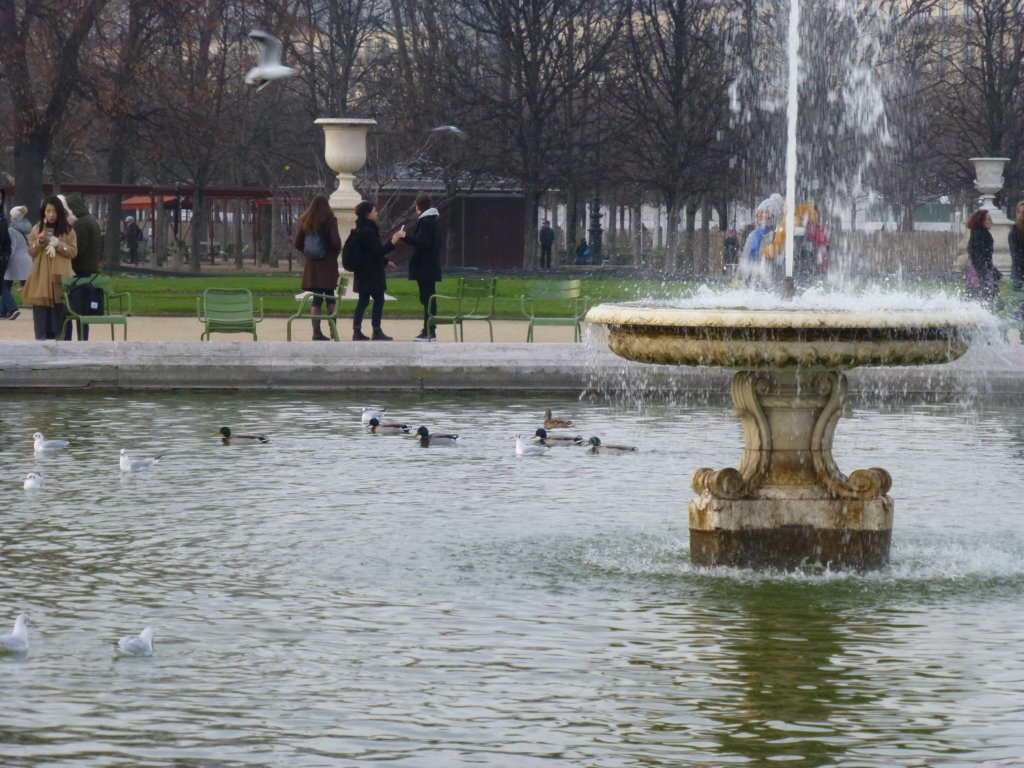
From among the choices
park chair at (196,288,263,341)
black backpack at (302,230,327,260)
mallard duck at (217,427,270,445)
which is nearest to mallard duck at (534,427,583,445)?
mallard duck at (217,427,270,445)

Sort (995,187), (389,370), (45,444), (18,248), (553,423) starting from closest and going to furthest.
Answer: (45,444)
(553,423)
(389,370)
(18,248)
(995,187)

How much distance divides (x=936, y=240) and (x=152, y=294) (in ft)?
72.9

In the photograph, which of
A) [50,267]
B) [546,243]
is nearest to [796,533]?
[50,267]

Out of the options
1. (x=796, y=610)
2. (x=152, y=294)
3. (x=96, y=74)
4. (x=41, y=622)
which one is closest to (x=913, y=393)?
(x=796, y=610)

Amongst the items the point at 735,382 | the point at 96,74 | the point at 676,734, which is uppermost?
the point at 96,74

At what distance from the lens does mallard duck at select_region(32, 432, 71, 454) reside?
12.5 m

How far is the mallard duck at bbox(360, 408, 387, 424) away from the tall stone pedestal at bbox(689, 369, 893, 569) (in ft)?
17.2

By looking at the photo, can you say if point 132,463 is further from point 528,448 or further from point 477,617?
point 477,617

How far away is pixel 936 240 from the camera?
47406mm

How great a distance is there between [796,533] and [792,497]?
16cm

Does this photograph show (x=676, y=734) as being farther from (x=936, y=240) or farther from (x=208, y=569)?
(x=936, y=240)

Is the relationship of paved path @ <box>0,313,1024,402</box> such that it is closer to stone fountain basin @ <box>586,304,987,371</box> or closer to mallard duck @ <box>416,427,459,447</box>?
mallard duck @ <box>416,427,459,447</box>

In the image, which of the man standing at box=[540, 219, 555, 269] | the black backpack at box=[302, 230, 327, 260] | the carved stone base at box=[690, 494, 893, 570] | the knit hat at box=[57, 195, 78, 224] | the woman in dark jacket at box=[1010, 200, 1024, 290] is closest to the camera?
the carved stone base at box=[690, 494, 893, 570]

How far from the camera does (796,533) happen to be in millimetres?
8922
